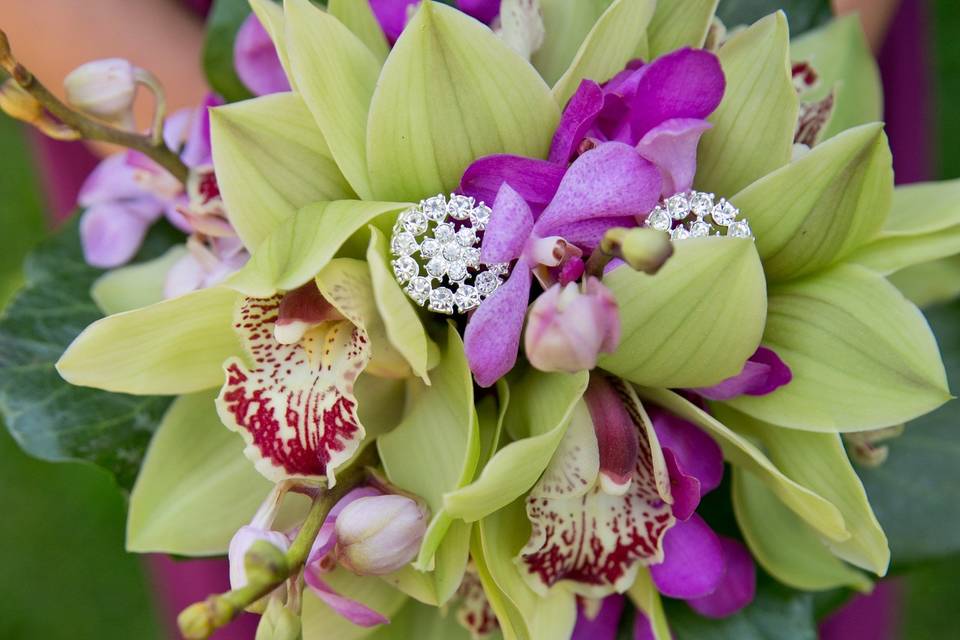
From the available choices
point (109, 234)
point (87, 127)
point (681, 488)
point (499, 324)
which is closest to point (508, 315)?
point (499, 324)

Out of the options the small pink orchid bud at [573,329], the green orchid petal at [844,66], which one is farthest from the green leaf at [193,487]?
the green orchid petal at [844,66]

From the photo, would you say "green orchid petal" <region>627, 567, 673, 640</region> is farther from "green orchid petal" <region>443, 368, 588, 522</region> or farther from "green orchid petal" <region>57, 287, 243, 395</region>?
"green orchid petal" <region>57, 287, 243, 395</region>

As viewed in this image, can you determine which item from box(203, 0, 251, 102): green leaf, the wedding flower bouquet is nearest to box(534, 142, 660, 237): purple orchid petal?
the wedding flower bouquet

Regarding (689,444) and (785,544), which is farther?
(785,544)

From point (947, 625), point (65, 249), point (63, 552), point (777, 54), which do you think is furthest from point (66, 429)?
point (947, 625)

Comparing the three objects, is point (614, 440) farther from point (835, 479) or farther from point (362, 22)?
point (362, 22)

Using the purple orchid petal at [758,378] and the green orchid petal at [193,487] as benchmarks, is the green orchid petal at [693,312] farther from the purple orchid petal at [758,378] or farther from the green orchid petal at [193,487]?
the green orchid petal at [193,487]
